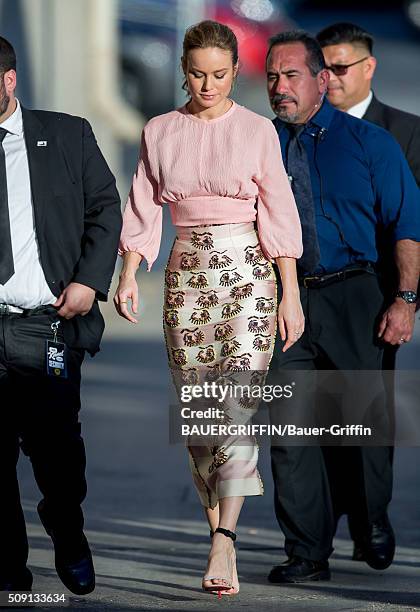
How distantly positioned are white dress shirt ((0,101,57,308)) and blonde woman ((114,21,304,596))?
0.33 metres

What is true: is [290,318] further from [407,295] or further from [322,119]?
[322,119]

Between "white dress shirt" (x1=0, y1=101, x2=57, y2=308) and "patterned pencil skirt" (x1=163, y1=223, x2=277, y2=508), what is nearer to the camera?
"white dress shirt" (x1=0, y1=101, x2=57, y2=308)

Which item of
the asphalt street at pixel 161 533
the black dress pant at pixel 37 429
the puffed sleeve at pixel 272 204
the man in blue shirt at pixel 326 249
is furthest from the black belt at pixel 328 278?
the asphalt street at pixel 161 533

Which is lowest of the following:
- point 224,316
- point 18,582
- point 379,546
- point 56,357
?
point 379,546

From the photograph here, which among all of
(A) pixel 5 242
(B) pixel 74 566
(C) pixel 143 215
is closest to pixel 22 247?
(A) pixel 5 242

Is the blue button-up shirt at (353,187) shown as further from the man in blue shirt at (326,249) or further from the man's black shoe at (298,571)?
the man's black shoe at (298,571)

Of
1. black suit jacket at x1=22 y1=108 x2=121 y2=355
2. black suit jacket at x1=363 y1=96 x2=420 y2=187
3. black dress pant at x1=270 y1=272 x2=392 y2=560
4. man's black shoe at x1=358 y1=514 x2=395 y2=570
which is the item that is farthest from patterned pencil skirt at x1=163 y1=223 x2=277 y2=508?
black suit jacket at x1=363 y1=96 x2=420 y2=187

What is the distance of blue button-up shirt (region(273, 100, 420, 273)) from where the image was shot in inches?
230

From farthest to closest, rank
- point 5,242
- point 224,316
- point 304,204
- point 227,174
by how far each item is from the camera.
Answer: point 304,204
point 224,316
point 227,174
point 5,242

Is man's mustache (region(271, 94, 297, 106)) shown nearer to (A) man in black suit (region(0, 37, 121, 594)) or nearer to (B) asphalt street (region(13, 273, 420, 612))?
(A) man in black suit (region(0, 37, 121, 594))

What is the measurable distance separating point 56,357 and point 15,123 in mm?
792

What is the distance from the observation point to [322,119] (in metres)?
5.90

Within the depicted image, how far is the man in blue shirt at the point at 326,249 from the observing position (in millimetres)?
5805

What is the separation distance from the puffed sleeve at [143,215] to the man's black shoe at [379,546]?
1499mm
